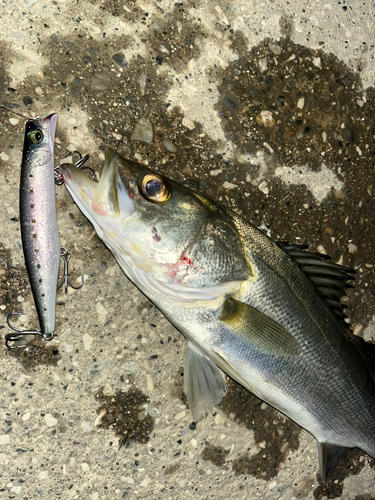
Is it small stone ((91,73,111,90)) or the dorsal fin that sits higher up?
small stone ((91,73,111,90))

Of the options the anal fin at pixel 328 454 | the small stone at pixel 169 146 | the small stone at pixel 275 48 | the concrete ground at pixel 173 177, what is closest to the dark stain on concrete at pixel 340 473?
the concrete ground at pixel 173 177

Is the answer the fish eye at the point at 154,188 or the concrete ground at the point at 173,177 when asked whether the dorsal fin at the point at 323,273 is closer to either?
the concrete ground at the point at 173,177

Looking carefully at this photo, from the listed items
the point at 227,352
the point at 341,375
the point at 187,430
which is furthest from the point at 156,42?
the point at 187,430

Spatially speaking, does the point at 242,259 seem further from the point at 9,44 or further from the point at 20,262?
the point at 9,44

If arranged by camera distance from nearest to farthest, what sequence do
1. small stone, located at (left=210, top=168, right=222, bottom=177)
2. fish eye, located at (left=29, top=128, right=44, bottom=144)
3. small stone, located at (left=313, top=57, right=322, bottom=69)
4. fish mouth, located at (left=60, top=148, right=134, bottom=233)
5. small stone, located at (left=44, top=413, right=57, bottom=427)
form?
fish mouth, located at (left=60, top=148, right=134, bottom=233) → fish eye, located at (left=29, top=128, right=44, bottom=144) → small stone, located at (left=44, top=413, right=57, bottom=427) → small stone, located at (left=210, top=168, right=222, bottom=177) → small stone, located at (left=313, top=57, right=322, bottom=69)

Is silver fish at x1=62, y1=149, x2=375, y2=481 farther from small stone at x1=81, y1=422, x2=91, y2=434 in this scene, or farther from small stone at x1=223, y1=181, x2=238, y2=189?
small stone at x1=81, y1=422, x2=91, y2=434

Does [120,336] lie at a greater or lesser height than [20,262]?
lesser

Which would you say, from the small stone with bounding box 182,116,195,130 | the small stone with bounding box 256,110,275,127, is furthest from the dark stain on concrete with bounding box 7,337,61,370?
the small stone with bounding box 256,110,275,127
